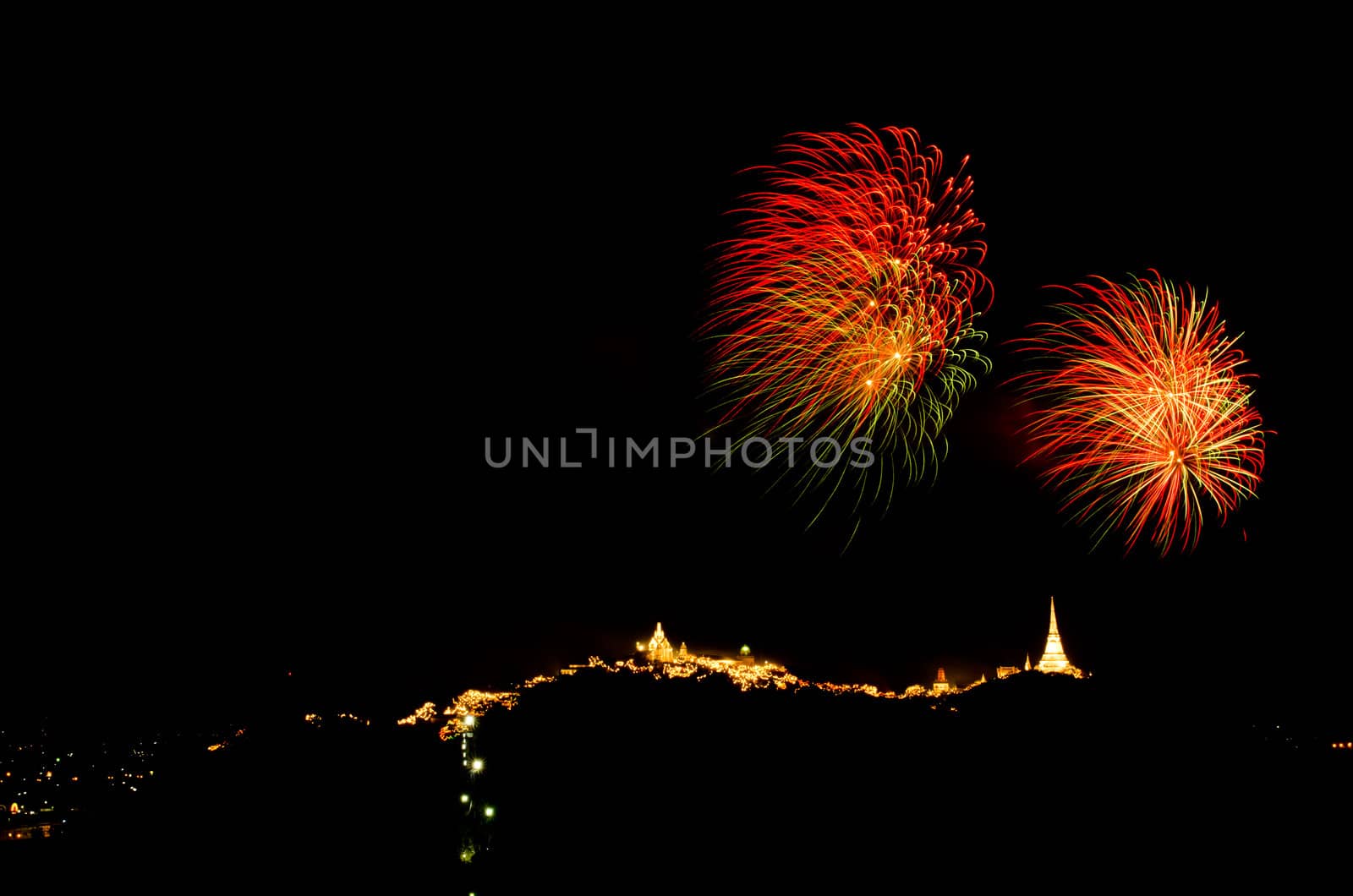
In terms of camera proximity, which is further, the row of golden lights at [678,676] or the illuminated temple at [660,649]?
the illuminated temple at [660,649]

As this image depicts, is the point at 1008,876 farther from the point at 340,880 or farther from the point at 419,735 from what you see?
the point at 419,735

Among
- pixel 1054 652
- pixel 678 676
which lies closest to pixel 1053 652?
pixel 1054 652

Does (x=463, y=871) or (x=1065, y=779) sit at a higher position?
(x=1065, y=779)

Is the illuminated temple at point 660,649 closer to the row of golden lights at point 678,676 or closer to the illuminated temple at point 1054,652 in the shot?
the row of golden lights at point 678,676

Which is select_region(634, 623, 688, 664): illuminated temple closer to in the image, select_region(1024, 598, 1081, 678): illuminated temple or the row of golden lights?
the row of golden lights

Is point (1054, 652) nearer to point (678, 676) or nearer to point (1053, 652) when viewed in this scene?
point (1053, 652)

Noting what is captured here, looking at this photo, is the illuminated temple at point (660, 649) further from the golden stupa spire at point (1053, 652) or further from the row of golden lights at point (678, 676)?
the golden stupa spire at point (1053, 652)

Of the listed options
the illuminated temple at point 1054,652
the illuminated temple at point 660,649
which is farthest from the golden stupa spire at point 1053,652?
the illuminated temple at point 660,649

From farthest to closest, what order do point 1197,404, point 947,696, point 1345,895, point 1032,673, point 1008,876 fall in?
point 947,696 → point 1032,673 → point 1197,404 → point 1008,876 → point 1345,895

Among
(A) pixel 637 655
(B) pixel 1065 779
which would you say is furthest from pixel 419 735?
(B) pixel 1065 779

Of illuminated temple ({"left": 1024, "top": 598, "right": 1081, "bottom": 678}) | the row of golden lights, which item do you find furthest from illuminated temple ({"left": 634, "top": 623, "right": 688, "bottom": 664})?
illuminated temple ({"left": 1024, "top": 598, "right": 1081, "bottom": 678})

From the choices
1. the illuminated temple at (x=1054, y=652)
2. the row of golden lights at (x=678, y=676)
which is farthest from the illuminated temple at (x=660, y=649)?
the illuminated temple at (x=1054, y=652)
